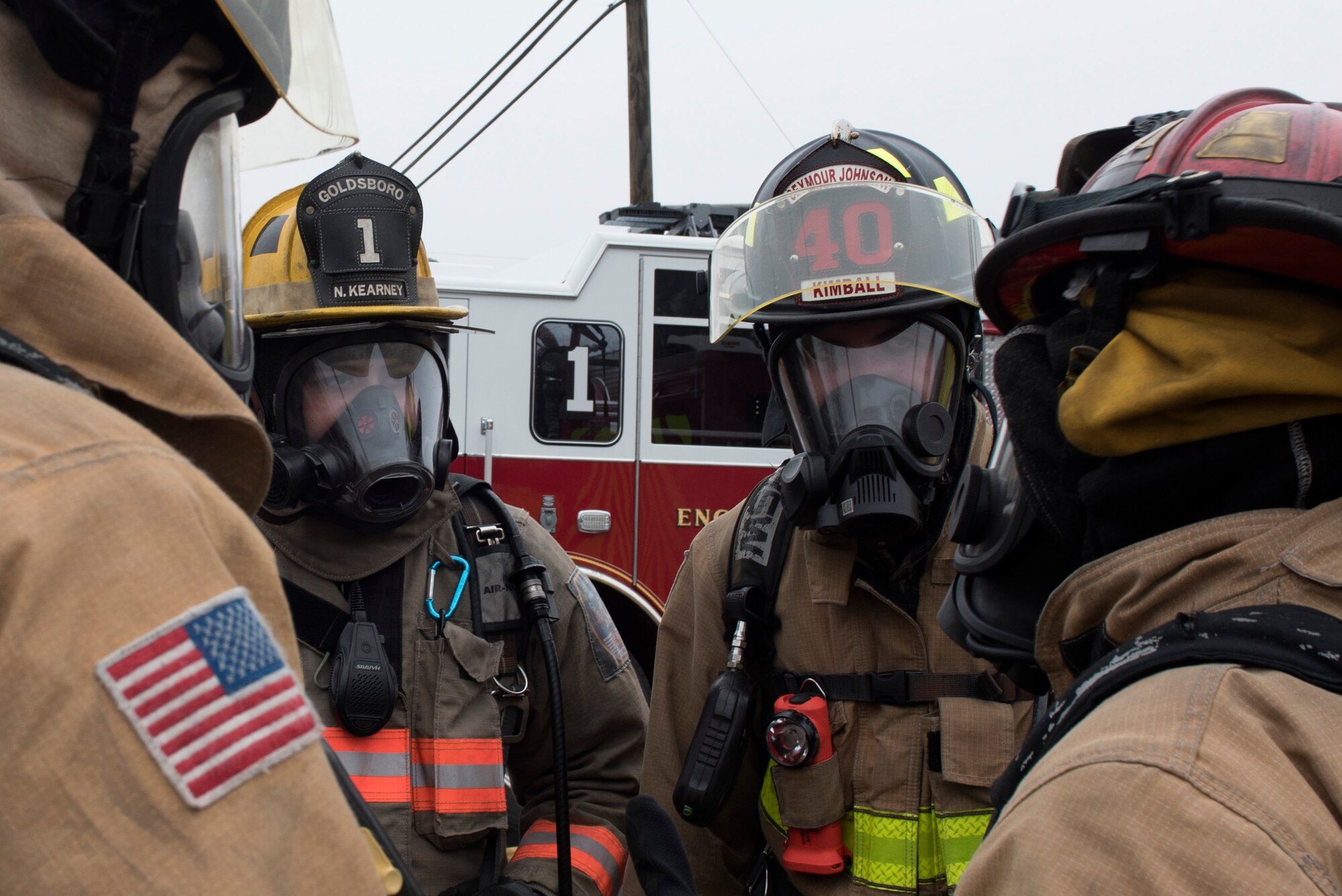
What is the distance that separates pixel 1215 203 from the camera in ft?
3.55

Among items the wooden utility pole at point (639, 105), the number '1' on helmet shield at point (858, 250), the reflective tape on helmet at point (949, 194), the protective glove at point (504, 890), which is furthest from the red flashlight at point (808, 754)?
the wooden utility pole at point (639, 105)

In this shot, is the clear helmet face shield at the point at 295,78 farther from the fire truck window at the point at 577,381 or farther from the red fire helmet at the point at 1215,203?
the fire truck window at the point at 577,381

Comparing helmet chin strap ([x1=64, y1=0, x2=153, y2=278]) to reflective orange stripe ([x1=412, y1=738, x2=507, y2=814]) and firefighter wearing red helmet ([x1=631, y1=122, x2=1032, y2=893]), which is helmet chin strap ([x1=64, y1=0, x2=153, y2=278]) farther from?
firefighter wearing red helmet ([x1=631, y1=122, x2=1032, y2=893])

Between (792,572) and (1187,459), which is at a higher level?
(1187,459)

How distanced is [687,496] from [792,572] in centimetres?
352

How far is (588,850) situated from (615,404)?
12.2ft

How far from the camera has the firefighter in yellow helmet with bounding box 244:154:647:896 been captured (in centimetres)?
217

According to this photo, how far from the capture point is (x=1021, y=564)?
1.55 m

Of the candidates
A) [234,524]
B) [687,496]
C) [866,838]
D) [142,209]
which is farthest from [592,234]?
[234,524]

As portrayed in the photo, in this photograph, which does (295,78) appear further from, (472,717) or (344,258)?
(472,717)

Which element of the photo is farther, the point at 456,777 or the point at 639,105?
the point at 639,105

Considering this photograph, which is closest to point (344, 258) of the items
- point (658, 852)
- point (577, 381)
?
point (658, 852)

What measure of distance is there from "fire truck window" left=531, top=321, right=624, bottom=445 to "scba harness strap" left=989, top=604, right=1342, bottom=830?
15.7 feet

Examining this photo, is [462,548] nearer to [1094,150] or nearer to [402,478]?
[402,478]
